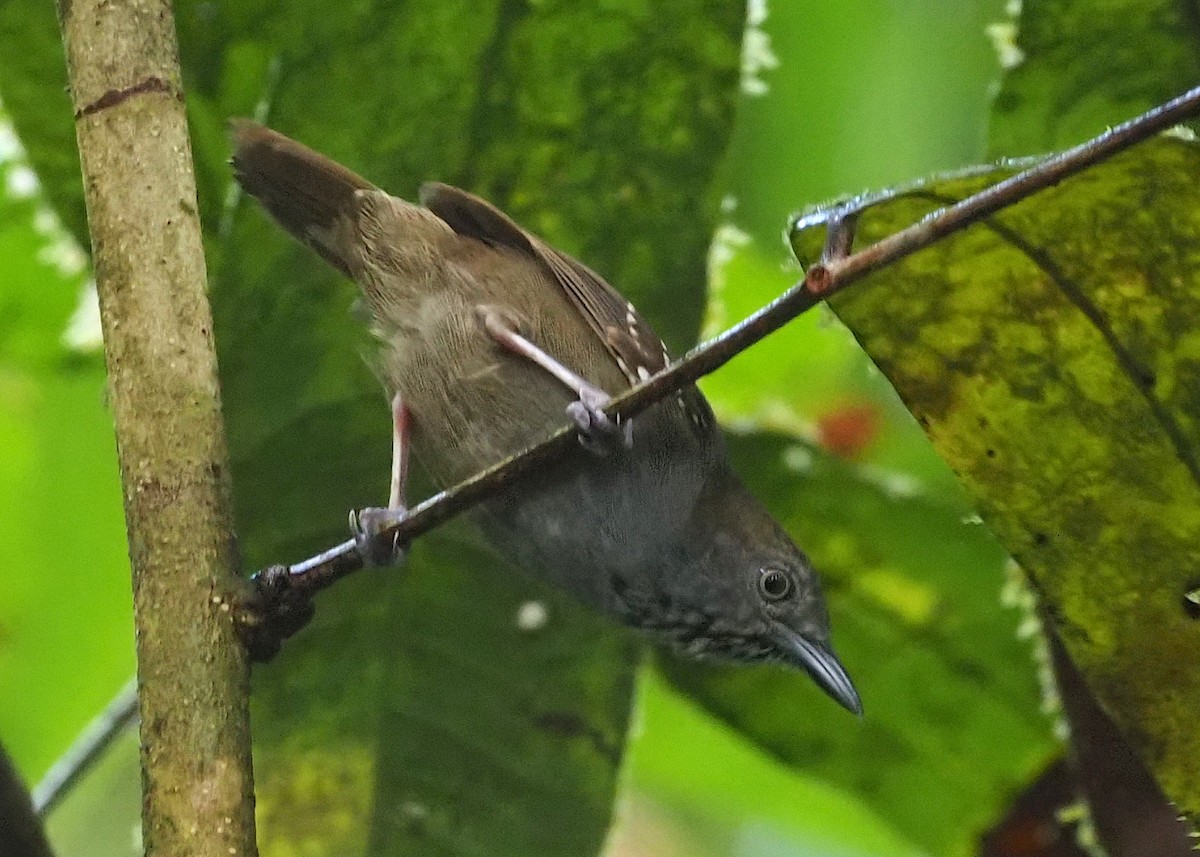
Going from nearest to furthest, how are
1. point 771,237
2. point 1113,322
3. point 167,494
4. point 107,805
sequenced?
point 167,494
point 1113,322
point 771,237
point 107,805

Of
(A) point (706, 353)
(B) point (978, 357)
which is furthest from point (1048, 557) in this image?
(A) point (706, 353)

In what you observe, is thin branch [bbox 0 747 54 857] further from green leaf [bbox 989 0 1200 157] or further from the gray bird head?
green leaf [bbox 989 0 1200 157]

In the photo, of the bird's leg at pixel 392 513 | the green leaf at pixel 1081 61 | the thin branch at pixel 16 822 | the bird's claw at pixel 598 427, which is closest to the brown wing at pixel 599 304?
the bird's claw at pixel 598 427

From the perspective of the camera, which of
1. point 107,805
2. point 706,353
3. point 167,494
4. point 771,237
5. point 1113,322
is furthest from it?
point 107,805

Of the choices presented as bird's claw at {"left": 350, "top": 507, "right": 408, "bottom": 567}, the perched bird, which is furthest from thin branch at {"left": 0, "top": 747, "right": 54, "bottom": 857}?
the perched bird

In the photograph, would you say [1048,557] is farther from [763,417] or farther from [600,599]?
[763,417]

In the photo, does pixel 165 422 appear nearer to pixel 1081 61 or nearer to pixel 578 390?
pixel 578 390

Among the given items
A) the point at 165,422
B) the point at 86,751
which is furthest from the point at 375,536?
the point at 86,751
